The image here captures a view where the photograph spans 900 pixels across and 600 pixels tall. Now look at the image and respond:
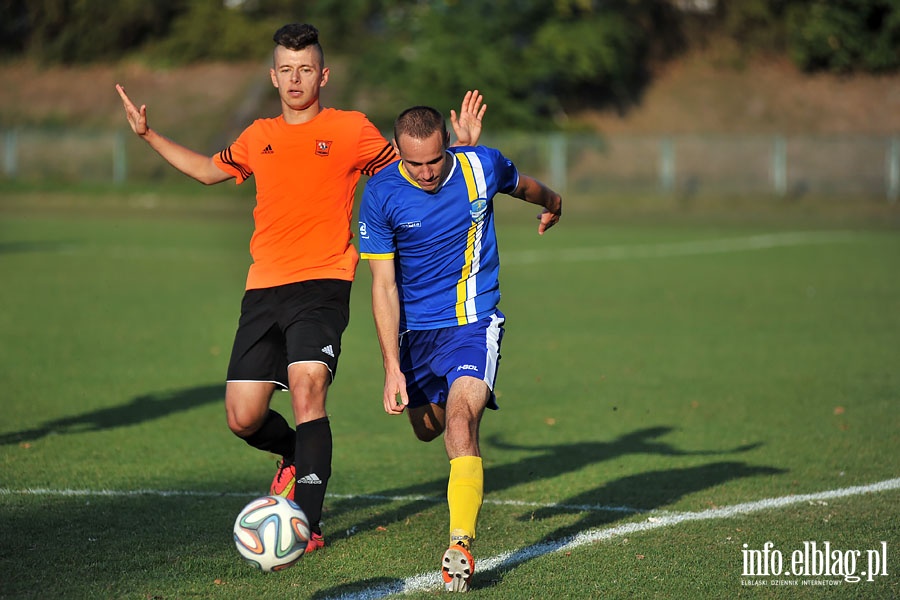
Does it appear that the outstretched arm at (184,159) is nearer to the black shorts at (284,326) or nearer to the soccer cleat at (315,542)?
the black shorts at (284,326)

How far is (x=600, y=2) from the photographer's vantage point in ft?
143

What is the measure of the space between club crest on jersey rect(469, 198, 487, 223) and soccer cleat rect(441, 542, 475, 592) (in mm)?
1574

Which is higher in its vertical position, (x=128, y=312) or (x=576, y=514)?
(x=576, y=514)

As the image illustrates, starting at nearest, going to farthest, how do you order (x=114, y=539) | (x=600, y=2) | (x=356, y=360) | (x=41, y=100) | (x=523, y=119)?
(x=114, y=539) → (x=356, y=360) → (x=523, y=119) → (x=600, y=2) → (x=41, y=100)

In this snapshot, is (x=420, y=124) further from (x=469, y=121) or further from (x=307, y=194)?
(x=469, y=121)

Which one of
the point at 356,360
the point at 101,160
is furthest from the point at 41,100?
the point at 356,360

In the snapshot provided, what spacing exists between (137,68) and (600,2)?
62.0 feet

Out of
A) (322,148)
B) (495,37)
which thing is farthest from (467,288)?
(495,37)

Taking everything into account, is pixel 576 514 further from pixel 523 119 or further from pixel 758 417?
pixel 523 119

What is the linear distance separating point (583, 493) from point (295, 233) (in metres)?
2.26

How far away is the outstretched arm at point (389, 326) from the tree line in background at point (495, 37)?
108 feet

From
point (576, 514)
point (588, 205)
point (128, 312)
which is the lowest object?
point (588, 205)

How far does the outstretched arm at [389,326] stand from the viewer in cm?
535

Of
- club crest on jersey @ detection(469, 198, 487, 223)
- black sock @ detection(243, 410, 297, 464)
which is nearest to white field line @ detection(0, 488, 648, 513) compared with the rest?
black sock @ detection(243, 410, 297, 464)
